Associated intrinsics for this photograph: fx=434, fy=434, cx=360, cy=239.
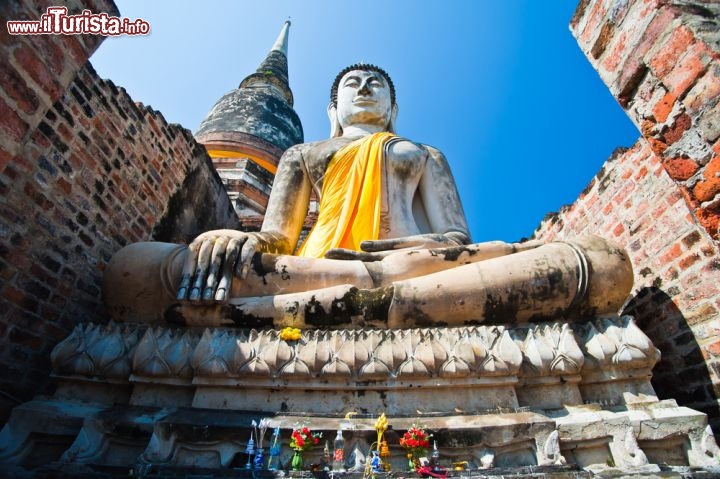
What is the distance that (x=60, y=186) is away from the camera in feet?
9.67

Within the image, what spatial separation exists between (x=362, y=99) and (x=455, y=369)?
3.38m

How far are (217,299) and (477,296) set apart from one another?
1369 mm

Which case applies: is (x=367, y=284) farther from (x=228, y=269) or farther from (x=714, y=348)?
(x=714, y=348)

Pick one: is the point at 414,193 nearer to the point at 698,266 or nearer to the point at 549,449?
the point at 698,266

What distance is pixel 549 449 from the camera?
1.74m

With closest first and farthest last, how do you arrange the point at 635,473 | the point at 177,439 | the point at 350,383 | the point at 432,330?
1. the point at 635,473
2. the point at 177,439
3. the point at 350,383
4. the point at 432,330

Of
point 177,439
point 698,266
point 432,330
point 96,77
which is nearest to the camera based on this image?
point 177,439

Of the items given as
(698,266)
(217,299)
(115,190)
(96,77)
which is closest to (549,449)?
(217,299)

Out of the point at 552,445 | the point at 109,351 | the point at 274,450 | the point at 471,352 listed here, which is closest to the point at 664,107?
the point at 471,352

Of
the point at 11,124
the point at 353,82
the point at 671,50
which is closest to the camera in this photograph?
the point at 671,50

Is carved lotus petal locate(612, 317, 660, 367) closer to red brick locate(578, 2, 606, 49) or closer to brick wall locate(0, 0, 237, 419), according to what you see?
red brick locate(578, 2, 606, 49)

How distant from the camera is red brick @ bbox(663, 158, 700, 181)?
56.0 inches

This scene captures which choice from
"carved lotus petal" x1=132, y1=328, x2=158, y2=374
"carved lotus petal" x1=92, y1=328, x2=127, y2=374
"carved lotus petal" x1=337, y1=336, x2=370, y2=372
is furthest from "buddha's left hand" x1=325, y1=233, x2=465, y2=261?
"carved lotus petal" x1=92, y1=328, x2=127, y2=374

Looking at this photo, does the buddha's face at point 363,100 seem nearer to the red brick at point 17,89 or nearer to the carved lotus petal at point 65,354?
the red brick at point 17,89
